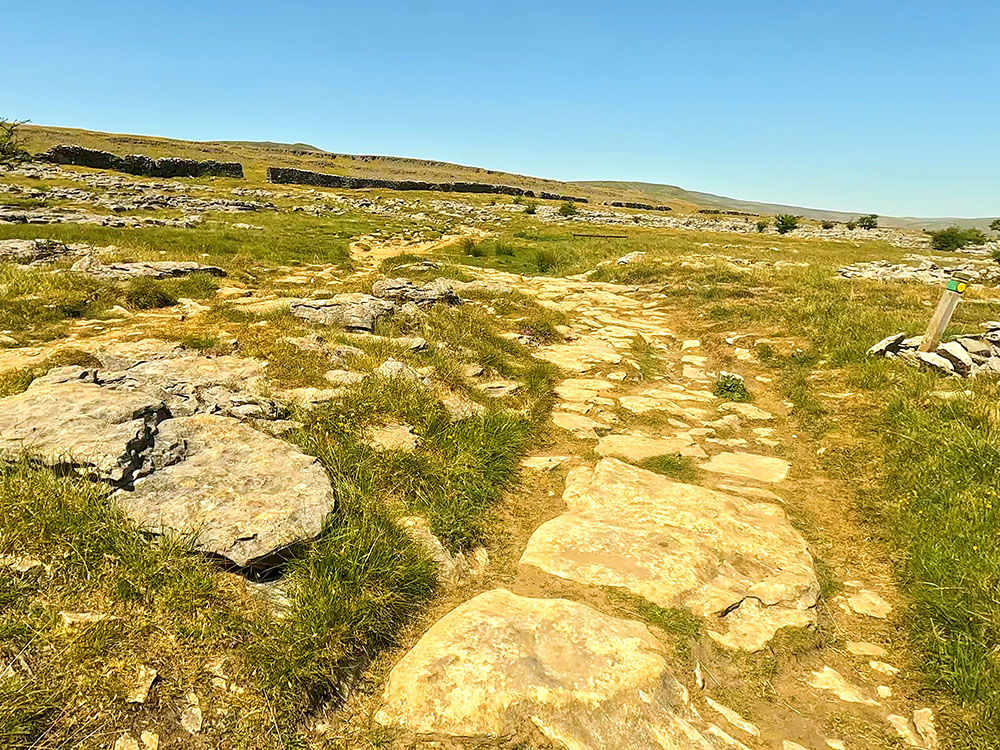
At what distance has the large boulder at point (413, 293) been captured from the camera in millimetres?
11119

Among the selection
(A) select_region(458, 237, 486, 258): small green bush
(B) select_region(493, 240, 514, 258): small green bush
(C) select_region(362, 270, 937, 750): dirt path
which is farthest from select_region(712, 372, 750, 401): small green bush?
(B) select_region(493, 240, 514, 258): small green bush

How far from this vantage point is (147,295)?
32.4ft

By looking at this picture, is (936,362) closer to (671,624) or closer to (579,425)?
(579,425)

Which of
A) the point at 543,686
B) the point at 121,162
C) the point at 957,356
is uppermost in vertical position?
the point at 121,162

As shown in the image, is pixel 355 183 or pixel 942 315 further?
pixel 355 183

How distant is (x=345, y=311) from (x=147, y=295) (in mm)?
4167

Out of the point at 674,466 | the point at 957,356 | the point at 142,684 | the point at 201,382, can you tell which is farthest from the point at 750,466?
the point at 201,382

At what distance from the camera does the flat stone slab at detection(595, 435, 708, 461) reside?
243 inches

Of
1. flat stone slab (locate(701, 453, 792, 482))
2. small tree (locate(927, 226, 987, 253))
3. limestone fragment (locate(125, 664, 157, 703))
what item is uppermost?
small tree (locate(927, 226, 987, 253))

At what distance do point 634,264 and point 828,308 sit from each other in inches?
352

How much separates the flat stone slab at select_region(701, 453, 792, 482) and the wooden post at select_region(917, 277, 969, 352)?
406 cm

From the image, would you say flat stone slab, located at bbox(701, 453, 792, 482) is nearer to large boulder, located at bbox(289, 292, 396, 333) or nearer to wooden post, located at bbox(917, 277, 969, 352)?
wooden post, located at bbox(917, 277, 969, 352)

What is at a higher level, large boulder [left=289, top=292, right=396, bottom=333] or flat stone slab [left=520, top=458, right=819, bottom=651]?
large boulder [left=289, top=292, right=396, bottom=333]

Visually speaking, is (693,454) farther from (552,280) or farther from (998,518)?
(552,280)
